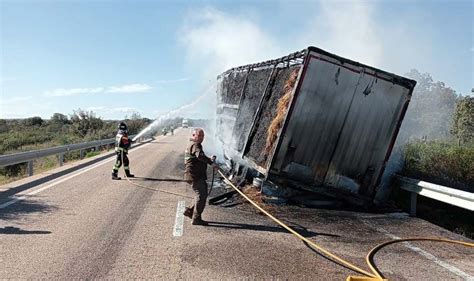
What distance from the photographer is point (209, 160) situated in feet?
21.5

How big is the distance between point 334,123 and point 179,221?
10.7 ft

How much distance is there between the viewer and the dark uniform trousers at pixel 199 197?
6367mm

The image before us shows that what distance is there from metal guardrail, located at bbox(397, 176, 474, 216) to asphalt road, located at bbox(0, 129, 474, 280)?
0.48 metres

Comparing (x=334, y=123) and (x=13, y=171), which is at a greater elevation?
(x=334, y=123)

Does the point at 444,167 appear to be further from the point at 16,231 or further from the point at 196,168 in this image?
the point at 16,231

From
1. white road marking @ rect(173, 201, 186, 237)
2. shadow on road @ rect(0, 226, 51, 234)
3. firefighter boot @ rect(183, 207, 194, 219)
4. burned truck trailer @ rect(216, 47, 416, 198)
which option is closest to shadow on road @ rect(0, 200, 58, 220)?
shadow on road @ rect(0, 226, 51, 234)

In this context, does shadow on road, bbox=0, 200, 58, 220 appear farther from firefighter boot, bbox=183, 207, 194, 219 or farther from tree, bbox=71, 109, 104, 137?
tree, bbox=71, 109, 104, 137

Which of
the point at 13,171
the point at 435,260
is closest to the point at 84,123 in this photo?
the point at 13,171

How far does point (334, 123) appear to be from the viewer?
7473 millimetres

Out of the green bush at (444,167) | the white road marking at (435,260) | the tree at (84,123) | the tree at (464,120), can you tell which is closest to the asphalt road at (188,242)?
the white road marking at (435,260)

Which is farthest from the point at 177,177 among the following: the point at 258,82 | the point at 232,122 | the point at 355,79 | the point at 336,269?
the point at 336,269

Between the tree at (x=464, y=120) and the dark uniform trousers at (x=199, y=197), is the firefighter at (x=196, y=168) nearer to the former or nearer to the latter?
the dark uniform trousers at (x=199, y=197)

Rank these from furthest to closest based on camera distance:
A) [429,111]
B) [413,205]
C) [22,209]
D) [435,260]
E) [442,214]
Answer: [429,111], [442,214], [413,205], [22,209], [435,260]

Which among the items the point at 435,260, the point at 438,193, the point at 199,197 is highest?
the point at 438,193
